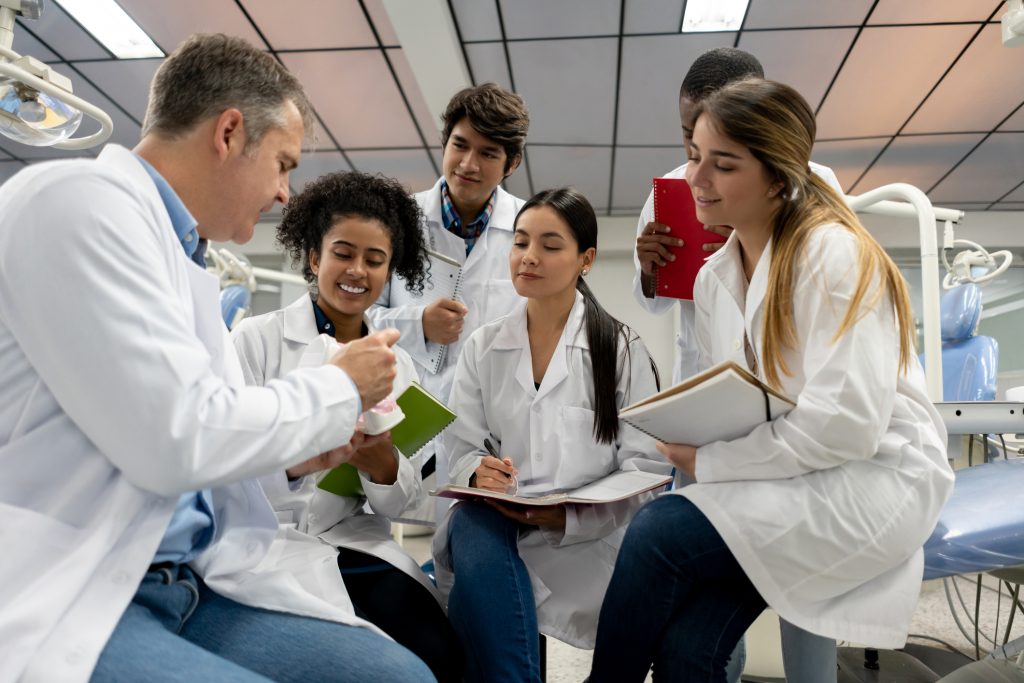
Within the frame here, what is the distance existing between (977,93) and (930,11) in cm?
99

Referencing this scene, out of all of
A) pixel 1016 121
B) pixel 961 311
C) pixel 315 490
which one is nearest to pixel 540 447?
pixel 315 490

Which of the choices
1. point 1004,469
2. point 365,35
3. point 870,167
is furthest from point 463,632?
point 870,167

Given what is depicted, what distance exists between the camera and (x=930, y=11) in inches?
130

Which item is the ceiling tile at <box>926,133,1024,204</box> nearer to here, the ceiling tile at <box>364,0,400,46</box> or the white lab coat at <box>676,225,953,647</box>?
the ceiling tile at <box>364,0,400,46</box>

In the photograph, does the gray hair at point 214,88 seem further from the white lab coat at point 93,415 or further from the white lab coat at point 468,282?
the white lab coat at point 468,282

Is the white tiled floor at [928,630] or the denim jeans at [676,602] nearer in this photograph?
the denim jeans at [676,602]

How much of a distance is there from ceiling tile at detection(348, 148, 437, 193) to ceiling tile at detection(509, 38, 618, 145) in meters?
0.89

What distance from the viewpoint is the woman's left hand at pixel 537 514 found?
131cm

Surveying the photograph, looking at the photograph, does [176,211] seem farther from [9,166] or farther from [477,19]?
[9,166]

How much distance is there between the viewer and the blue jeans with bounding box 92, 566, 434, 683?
2.52 ft

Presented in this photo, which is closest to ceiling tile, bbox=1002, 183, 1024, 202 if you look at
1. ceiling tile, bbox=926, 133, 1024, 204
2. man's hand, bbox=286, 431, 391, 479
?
ceiling tile, bbox=926, 133, 1024, 204

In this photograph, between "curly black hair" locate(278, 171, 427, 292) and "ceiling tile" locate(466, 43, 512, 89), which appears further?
"ceiling tile" locate(466, 43, 512, 89)

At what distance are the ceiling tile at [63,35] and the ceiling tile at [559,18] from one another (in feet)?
6.85

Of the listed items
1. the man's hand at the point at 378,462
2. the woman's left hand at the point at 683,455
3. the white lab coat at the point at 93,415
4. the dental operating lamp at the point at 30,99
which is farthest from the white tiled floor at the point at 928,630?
the dental operating lamp at the point at 30,99
